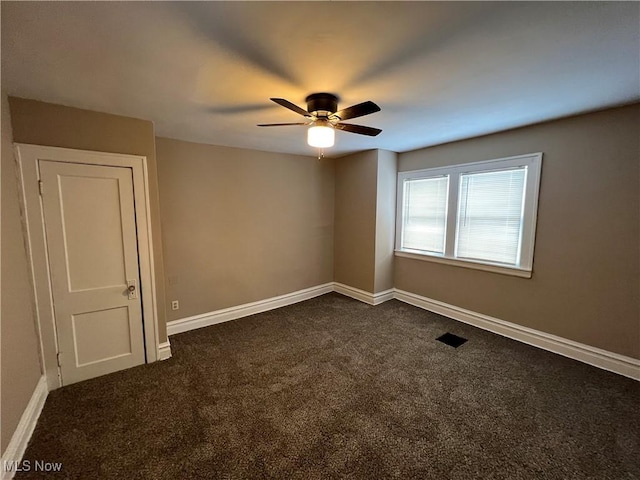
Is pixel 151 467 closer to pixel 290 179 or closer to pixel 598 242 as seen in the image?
pixel 290 179

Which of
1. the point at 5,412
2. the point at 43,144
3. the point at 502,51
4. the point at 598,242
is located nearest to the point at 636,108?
the point at 598,242

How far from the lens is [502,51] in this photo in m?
1.54

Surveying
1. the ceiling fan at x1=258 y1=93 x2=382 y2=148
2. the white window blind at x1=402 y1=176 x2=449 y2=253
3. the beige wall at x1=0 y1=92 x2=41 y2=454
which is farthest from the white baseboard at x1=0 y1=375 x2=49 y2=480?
the white window blind at x1=402 y1=176 x2=449 y2=253

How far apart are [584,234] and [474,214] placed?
109 cm

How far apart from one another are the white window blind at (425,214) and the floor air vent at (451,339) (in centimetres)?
122

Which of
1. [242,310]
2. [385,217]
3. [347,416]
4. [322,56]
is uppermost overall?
[322,56]

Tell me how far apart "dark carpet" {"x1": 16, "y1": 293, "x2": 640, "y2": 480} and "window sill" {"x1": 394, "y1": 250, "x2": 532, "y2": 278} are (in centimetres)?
83

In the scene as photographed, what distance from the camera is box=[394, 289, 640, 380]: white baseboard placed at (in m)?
2.51

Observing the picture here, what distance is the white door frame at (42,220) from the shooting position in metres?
2.14

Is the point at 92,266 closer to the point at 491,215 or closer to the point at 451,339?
the point at 451,339

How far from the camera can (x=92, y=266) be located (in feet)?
7.97

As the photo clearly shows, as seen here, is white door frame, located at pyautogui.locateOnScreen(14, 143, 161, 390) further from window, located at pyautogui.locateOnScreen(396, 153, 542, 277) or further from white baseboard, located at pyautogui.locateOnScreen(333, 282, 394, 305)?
window, located at pyautogui.locateOnScreen(396, 153, 542, 277)

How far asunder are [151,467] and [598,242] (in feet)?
13.5

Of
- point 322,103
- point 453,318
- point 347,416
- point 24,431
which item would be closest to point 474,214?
point 453,318
